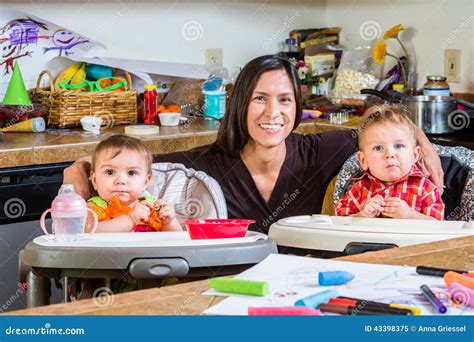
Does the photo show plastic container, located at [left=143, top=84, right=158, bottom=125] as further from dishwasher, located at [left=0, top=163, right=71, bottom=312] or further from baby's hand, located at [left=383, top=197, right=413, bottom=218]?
baby's hand, located at [left=383, top=197, right=413, bottom=218]

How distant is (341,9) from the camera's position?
17.0 ft

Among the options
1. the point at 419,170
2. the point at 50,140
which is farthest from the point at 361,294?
the point at 50,140

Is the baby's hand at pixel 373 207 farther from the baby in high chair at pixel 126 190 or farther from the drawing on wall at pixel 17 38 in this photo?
the drawing on wall at pixel 17 38

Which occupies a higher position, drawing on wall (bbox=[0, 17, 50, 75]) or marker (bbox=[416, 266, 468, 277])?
drawing on wall (bbox=[0, 17, 50, 75])

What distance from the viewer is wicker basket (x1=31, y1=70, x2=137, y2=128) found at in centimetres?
408

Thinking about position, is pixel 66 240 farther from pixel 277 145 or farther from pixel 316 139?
pixel 316 139

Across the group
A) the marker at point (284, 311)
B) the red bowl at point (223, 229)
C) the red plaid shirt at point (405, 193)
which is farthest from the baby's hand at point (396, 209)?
the marker at point (284, 311)

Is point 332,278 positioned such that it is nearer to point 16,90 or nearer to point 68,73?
point 16,90

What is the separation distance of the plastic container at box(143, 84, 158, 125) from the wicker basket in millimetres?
71

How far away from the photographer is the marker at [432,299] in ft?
5.09

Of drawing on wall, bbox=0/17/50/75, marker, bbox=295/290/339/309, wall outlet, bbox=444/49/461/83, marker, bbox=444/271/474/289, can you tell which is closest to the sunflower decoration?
wall outlet, bbox=444/49/461/83

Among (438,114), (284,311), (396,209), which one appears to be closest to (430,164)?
(396,209)

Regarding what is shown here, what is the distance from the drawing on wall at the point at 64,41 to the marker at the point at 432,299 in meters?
2.90
